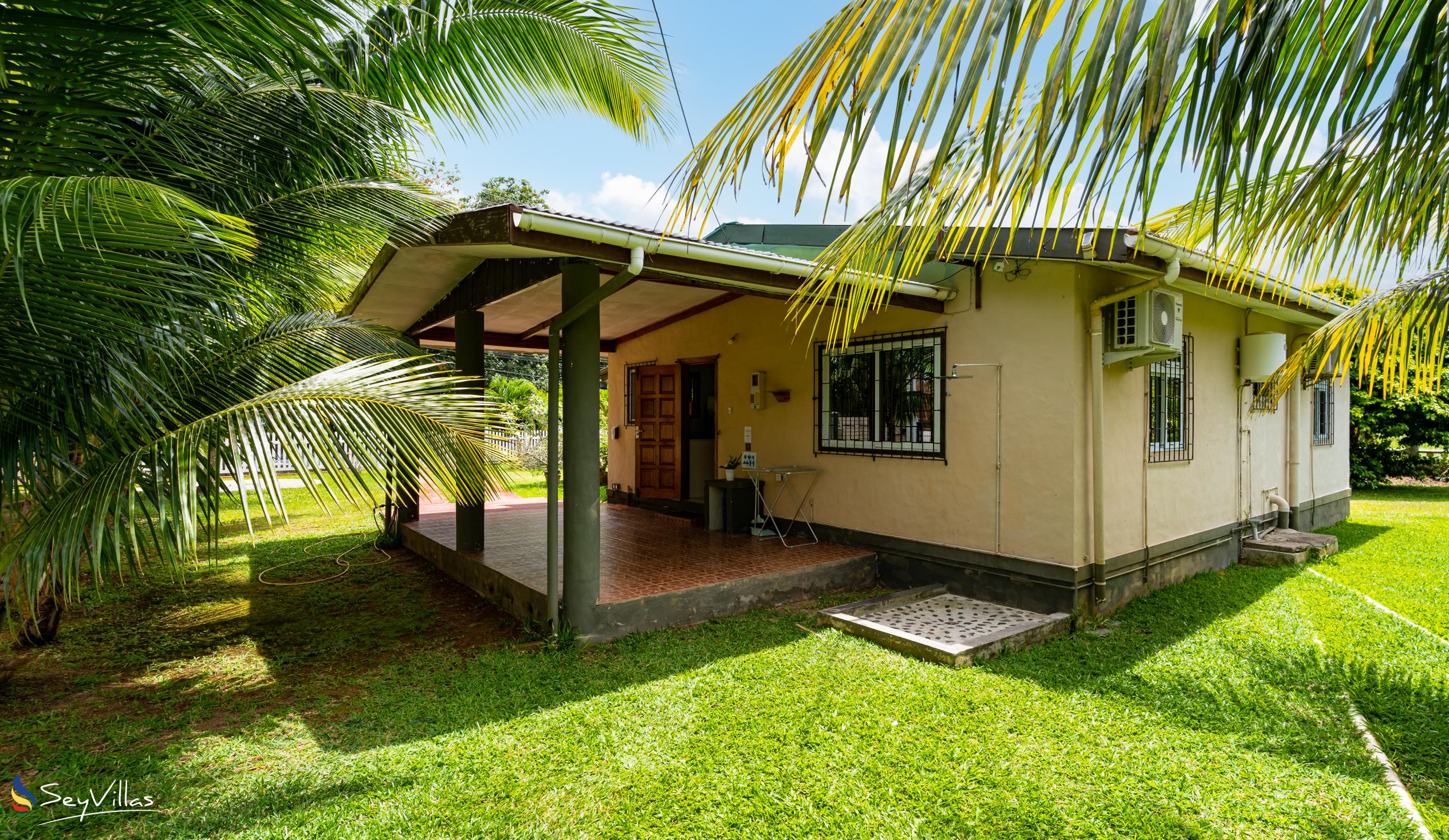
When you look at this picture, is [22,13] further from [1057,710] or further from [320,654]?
[1057,710]

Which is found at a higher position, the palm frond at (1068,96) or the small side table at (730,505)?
the palm frond at (1068,96)

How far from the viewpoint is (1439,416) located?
1542 cm

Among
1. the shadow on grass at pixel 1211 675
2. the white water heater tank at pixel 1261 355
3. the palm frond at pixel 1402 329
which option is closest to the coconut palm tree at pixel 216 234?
the shadow on grass at pixel 1211 675

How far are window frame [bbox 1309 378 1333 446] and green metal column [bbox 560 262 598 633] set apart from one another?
1032cm

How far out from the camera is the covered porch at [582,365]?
181 inches

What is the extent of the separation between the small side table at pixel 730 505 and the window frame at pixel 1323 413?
811 centimetres

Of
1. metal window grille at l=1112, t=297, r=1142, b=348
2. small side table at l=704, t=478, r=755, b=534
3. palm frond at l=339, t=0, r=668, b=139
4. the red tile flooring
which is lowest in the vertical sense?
the red tile flooring

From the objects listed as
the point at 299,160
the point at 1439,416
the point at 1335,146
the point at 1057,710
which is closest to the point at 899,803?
the point at 1057,710

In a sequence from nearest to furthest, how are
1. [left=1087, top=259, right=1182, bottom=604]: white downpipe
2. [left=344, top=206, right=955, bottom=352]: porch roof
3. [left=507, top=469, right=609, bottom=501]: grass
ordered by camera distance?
[left=344, top=206, right=955, bottom=352]: porch roof → [left=1087, top=259, right=1182, bottom=604]: white downpipe → [left=507, top=469, right=609, bottom=501]: grass

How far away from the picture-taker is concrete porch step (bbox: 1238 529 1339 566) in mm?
7652

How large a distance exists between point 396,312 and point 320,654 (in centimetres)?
401

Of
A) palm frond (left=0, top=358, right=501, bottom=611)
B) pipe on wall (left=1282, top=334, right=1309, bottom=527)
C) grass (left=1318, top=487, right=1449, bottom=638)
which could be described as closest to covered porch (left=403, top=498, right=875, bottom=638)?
palm frond (left=0, top=358, right=501, bottom=611)

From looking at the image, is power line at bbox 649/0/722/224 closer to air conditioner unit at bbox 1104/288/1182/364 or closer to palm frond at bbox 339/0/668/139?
palm frond at bbox 339/0/668/139

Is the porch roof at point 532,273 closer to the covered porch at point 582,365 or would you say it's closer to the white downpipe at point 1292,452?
the covered porch at point 582,365
